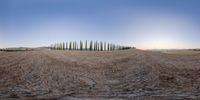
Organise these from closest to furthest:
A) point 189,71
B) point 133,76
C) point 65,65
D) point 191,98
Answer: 1. point 191,98
2. point 133,76
3. point 189,71
4. point 65,65

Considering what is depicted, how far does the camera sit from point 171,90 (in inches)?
423

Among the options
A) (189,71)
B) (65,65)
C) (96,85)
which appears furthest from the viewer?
(65,65)

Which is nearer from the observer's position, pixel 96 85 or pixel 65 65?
pixel 96 85

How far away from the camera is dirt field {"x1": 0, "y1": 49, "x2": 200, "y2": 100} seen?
32.8ft

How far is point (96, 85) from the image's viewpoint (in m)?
11.9

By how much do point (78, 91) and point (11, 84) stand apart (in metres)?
3.10

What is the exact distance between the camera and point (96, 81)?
12789mm

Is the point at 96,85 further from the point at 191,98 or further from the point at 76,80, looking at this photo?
the point at 191,98

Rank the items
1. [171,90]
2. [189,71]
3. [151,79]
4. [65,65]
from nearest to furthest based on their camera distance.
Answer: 1. [171,90]
2. [151,79]
3. [189,71]
4. [65,65]

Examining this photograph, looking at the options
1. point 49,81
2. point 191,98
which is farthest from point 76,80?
point 191,98

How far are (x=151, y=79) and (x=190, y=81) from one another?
1.64 meters

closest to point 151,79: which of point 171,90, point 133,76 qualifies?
point 133,76

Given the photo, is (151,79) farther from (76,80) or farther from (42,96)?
(42,96)

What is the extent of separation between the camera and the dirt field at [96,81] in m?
10.0
